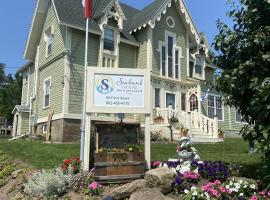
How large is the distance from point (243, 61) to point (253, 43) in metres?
0.53

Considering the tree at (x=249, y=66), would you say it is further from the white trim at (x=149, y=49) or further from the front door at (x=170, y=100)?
the front door at (x=170, y=100)

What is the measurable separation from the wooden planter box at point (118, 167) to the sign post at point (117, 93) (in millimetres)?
715

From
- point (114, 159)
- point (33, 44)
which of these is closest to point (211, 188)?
point (114, 159)

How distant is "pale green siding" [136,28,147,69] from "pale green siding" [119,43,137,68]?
374 millimetres

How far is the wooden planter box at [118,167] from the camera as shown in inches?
318

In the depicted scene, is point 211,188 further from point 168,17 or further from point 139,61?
point 168,17

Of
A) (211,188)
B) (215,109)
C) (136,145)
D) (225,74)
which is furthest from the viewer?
(215,109)

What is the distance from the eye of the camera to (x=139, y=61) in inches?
944

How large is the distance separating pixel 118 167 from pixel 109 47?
1531cm

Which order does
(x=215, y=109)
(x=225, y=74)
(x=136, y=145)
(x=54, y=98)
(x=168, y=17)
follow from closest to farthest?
(x=225, y=74), (x=136, y=145), (x=54, y=98), (x=168, y=17), (x=215, y=109)

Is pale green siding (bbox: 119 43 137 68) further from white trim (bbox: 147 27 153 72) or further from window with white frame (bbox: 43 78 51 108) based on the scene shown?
window with white frame (bbox: 43 78 51 108)

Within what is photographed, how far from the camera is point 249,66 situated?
720 centimetres

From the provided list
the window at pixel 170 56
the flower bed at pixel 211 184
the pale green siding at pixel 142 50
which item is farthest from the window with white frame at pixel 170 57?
the flower bed at pixel 211 184

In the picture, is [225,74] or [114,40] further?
[114,40]
